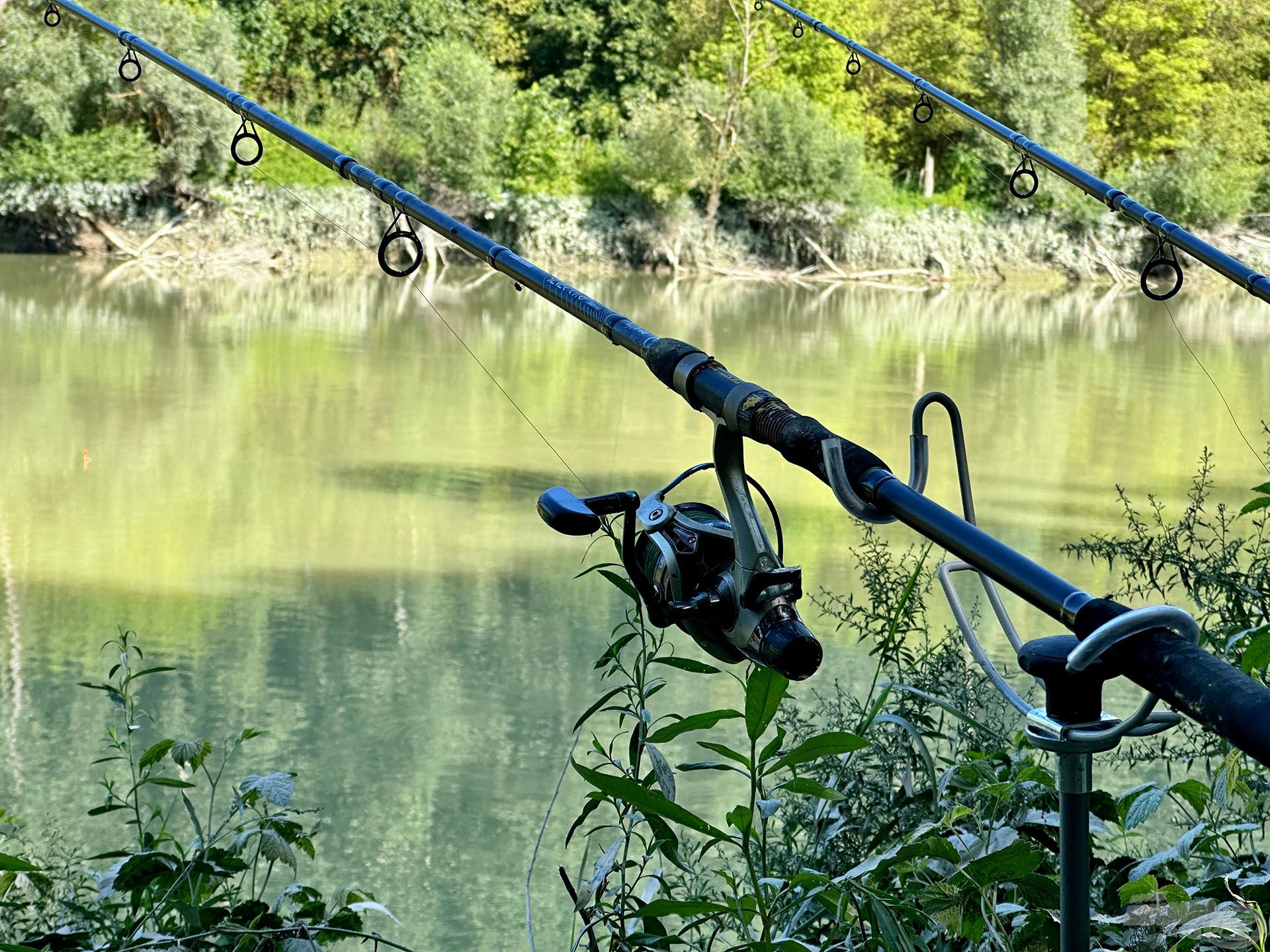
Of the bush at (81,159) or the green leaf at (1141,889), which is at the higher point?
the bush at (81,159)

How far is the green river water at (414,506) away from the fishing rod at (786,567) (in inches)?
72.8

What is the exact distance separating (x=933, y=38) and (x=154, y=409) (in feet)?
75.3

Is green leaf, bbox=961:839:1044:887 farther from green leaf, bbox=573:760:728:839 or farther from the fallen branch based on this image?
the fallen branch

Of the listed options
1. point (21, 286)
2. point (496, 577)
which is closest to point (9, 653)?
point (496, 577)

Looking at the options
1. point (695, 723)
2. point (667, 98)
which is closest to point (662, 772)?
point (695, 723)

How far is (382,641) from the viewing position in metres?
4.46

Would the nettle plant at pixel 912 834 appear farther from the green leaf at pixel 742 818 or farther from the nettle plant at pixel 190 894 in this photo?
the nettle plant at pixel 190 894

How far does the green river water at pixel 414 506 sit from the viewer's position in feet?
11.0

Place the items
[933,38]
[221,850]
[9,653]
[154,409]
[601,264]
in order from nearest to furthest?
1. [221,850]
2. [9,653]
3. [154,409]
4. [601,264]
5. [933,38]

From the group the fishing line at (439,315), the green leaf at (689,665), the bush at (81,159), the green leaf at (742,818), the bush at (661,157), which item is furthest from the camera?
the bush at (661,157)

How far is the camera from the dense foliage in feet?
66.7

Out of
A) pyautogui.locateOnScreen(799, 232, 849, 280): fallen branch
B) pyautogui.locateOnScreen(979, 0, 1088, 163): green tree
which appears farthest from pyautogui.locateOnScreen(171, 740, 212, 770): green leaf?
pyautogui.locateOnScreen(979, 0, 1088, 163): green tree

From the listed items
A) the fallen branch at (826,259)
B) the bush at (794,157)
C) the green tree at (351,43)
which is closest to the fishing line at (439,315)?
the bush at (794,157)

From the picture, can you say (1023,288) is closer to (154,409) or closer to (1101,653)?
(154,409)
